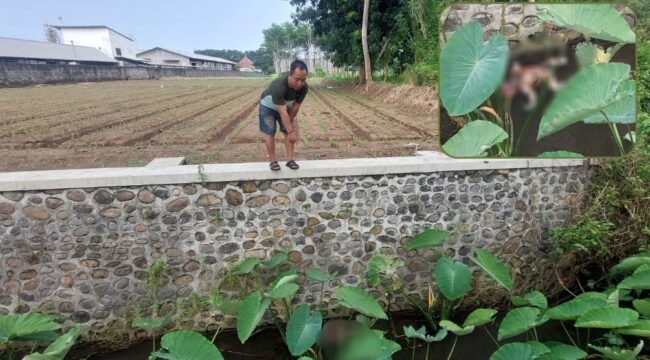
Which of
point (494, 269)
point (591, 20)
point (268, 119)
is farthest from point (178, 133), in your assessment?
point (591, 20)

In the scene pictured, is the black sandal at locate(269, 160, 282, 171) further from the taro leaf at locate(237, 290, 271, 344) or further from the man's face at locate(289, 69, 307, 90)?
the taro leaf at locate(237, 290, 271, 344)

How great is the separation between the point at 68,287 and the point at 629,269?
501cm

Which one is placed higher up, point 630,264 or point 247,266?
point 247,266

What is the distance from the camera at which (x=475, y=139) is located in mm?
1569

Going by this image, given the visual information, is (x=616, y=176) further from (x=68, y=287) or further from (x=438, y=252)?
(x=68, y=287)

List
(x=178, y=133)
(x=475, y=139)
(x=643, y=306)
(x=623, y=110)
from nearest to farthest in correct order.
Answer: (x=475, y=139) < (x=623, y=110) < (x=643, y=306) < (x=178, y=133)

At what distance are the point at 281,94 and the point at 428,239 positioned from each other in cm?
181

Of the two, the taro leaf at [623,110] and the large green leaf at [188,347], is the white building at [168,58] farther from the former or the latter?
the taro leaf at [623,110]

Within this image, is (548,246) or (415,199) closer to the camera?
(415,199)

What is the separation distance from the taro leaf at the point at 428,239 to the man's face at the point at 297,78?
5.62 ft

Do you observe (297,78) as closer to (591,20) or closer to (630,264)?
(591,20)

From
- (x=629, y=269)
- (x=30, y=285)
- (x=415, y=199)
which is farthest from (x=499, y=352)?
(x=30, y=285)

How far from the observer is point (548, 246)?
12.9 feet

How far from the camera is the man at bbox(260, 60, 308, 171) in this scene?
3160 millimetres
